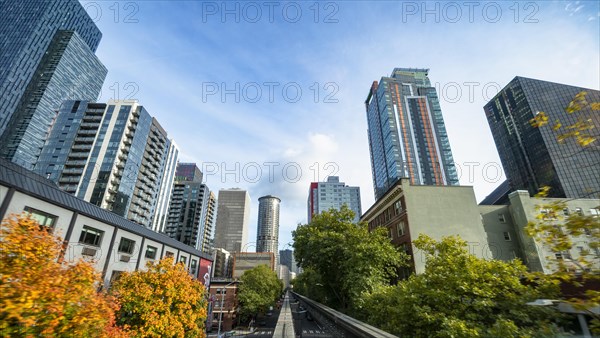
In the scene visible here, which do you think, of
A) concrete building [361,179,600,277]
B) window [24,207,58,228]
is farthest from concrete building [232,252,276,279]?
window [24,207,58,228]

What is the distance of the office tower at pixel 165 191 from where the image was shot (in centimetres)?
10031

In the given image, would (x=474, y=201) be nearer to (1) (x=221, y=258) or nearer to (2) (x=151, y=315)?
(2) (x=151, y=315)

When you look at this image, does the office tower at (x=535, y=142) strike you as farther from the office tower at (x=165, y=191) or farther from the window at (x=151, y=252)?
the office tower at (x=165, y=191)

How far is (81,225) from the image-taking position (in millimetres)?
21094

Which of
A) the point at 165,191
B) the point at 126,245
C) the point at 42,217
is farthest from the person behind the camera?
the point at 165,191

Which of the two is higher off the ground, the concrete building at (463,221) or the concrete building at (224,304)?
the concrete building at (463,221)

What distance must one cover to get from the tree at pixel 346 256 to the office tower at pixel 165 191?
8345 cm

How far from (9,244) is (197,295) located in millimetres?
13742

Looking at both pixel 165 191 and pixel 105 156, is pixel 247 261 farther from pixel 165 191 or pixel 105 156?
pixel 105 156

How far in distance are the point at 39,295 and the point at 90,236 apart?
2060cm

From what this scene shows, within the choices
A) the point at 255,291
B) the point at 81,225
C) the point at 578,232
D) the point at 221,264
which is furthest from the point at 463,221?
the point at 221,264

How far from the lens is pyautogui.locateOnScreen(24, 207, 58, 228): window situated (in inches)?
675

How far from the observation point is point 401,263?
31.1 meters

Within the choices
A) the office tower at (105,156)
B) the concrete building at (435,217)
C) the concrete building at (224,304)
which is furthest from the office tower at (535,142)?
the office tower at (105,156)
